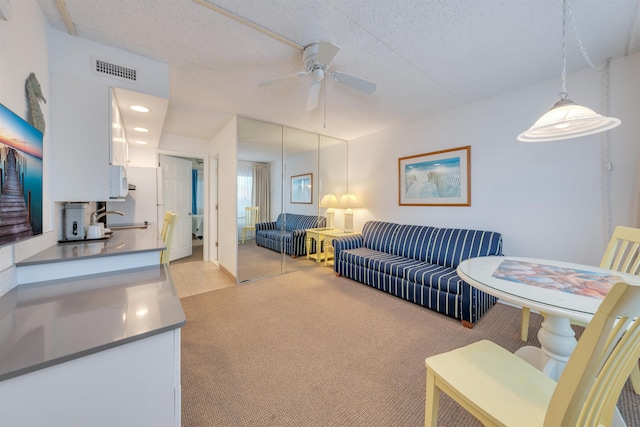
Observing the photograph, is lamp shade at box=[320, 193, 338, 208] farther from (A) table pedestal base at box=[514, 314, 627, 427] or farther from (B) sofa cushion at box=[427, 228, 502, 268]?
(A) table pedestal base at box=[514, 314, 627, 427]

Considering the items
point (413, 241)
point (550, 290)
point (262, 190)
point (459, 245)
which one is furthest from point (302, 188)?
point (550, 290)

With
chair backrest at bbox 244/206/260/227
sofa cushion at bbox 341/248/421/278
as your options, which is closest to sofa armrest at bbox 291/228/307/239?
chair backrest at bbox 244/206/260/227

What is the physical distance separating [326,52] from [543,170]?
2551 millimetres

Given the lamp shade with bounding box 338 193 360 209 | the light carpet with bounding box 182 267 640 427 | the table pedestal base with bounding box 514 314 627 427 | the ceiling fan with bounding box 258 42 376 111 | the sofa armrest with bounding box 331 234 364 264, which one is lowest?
the light carpet with bounding box 182 267 640 427

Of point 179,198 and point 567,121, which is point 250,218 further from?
point 567,121

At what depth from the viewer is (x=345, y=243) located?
389 cm

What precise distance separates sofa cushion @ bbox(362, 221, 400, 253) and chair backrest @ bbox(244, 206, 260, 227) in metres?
1.86

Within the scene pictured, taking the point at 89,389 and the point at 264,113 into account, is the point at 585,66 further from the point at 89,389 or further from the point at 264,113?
the point at 89,389

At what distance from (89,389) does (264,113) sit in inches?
129

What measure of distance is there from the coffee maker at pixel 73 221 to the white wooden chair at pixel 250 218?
185cm

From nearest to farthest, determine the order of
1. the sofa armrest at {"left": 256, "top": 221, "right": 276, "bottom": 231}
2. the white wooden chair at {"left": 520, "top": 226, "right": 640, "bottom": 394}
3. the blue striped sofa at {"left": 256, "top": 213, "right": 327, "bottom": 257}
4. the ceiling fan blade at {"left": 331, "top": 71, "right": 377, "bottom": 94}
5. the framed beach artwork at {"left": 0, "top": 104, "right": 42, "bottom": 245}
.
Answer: the framed beach artwork at {"left": 0, "top": 104, "right": 42, "bottom": 245} → the white wooden chair at {"left": 520, "top": 226, "right": 640, "bottom": 394} → the ceiling fan blade at {"left": 331, "top": 71, "right": 377, "bottom": 94} → the sofa armrest at {"left": 256, "top": 221, "right": 276, "bottom": 231} → the blue striped sofa at {"left": 256, "top": 213, "right": 327, "bottom": 257}

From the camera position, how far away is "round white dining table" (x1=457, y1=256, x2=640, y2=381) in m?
1.10

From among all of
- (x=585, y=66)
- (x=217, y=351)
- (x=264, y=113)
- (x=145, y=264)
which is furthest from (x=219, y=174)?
(x=585, y=66)

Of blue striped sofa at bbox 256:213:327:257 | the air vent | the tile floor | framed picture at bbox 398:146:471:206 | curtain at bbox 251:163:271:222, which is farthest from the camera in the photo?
blue striped sofa at bbox 256:213:327:257
